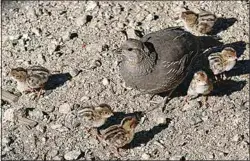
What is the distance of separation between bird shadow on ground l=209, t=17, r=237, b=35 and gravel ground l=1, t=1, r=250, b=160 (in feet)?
0.11

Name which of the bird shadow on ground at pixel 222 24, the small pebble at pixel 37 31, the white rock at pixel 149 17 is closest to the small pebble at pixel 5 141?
the small pebble at pixel 37 31

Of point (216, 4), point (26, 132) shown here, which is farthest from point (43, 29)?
point (216, 4)

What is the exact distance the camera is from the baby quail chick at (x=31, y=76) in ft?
20.8

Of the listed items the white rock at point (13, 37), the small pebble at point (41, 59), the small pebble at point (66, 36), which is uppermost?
the white rock at point (13, 37)

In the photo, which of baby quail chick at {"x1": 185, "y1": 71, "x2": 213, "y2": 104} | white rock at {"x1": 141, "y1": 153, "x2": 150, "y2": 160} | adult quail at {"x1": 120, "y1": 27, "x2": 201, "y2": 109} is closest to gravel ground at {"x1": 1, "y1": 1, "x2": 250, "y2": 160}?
white rock at {"x1": 141, "y1": 153, "x2": 150, "y2": 160}

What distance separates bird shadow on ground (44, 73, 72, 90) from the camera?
661 cm

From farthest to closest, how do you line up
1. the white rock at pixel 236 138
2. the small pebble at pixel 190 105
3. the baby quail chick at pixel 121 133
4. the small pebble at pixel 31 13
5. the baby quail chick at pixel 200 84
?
the small pebble at pixel 31 13, the small pebble at pixel 190 105, the baby quail chick at pixel 200 84, the white rock at pixel 236 138, the baby quail chick at pixel 121 133

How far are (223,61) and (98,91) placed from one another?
133cm

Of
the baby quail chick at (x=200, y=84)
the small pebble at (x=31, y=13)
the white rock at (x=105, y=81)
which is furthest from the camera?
the small pebble at (x=31, y=13)

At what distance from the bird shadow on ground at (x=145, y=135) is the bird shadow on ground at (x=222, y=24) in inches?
60.1

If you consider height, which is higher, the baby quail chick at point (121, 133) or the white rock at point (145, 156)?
the baby quail chick at point (121, 133)

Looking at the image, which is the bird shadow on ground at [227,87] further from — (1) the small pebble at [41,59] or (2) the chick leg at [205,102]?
(1) the small pebble at [41,59]

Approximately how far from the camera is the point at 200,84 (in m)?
6.05

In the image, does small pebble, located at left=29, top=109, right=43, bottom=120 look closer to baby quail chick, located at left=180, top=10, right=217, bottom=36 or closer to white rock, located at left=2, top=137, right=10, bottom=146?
white rock, located at left=2, top=137, right=10, bottom=146
